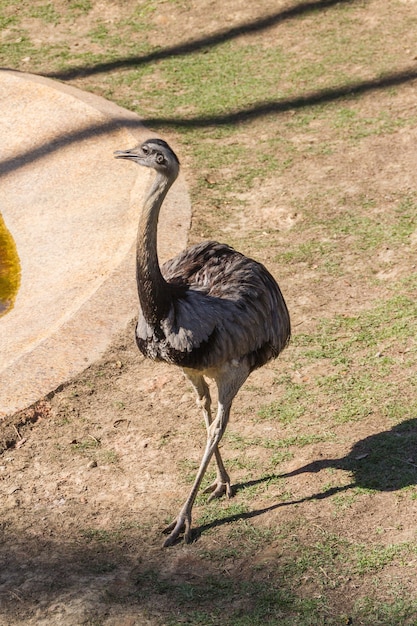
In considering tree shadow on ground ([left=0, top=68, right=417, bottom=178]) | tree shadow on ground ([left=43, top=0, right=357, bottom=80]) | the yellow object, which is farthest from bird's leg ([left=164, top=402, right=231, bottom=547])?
tree shadow on ground ([left=43, top=0, right=357, bottom=80])

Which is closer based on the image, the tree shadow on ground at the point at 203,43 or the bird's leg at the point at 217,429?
the bird's leg at the point at 217,429

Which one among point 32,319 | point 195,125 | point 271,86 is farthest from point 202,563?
point 271,86

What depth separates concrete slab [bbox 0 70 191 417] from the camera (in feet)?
23.0

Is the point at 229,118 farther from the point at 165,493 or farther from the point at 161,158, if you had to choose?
the point at 161,158

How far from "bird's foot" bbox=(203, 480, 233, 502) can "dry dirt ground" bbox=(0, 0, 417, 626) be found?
6 centimetres

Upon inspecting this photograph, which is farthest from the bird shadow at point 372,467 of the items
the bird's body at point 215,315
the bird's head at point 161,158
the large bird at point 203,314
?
the bird's head at point 161,158

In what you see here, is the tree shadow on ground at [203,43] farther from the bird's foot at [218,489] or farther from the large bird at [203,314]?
the bird's foot at [218,489]

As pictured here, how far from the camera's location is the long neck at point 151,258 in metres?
4.80

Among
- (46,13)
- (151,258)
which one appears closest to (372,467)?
(151,258)

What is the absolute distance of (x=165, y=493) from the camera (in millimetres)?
5766

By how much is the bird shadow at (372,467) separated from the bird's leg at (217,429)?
0.12 meters

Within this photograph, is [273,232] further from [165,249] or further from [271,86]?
[271,86]

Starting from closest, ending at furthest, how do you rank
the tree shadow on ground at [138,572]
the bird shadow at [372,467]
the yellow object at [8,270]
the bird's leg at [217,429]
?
the tree shadow on ground at [138,572], the bird's leg at [217,429], the bird shadow at [372,467], the yellow object at [8,270]

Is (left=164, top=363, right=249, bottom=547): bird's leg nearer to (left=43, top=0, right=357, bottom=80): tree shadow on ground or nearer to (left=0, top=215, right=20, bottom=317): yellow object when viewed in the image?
(left=0, top=215, right=20, bottom=317): yellow object
